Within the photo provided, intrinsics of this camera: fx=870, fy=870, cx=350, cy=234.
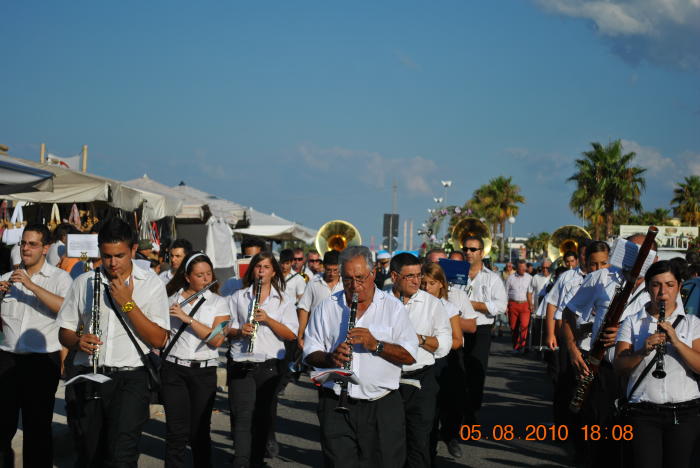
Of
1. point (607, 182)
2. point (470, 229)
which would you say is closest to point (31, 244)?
point (470, 229)

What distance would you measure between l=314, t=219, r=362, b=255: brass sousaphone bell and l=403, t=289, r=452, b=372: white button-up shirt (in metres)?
16.8

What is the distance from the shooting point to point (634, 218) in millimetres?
81375

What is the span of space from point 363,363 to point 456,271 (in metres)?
4.16

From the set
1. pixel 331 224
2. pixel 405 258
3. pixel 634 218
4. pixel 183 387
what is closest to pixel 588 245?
pixel 405 258

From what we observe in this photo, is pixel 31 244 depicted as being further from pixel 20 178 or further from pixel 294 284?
pixel 294 284

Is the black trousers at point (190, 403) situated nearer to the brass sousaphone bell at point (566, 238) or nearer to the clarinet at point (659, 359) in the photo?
the clarinet at point (659, 359)

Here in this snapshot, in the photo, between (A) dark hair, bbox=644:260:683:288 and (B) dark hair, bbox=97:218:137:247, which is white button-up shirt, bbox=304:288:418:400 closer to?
(B) dark hair, bbox=97:218:137:247

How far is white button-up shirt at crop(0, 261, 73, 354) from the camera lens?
21.2 ft

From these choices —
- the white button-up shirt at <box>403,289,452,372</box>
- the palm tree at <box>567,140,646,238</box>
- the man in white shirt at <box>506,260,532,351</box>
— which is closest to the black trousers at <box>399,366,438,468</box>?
the white button-up shirt at <box>403,289,452,372</box>

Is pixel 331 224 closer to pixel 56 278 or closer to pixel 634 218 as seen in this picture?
pixel 56 278

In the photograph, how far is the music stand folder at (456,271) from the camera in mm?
9289

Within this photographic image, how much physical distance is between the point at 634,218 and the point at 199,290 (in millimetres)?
79250

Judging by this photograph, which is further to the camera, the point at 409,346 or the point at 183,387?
the point at 183,387

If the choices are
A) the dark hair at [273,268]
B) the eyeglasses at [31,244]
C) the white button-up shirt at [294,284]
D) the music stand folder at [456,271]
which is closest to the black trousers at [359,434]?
the eyeglasses at [31,244]
